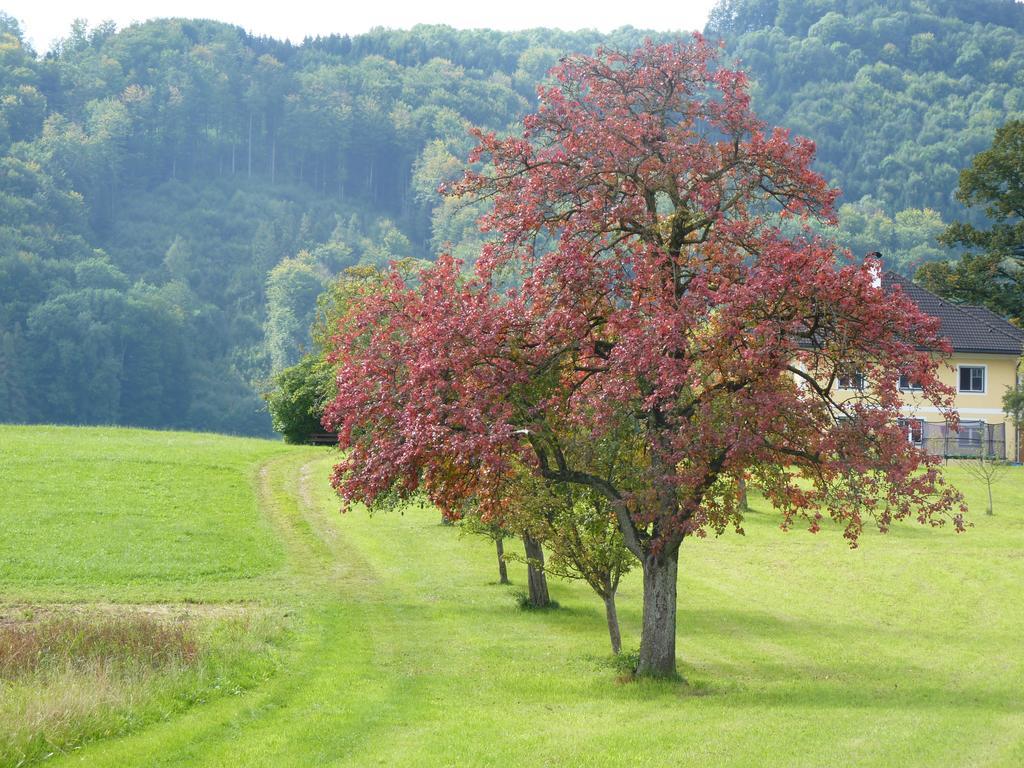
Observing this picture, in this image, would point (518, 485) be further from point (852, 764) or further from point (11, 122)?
point (11, 122)

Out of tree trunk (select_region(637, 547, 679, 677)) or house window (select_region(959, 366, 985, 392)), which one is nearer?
tree trunk (select_region(637, 547, 679, 677))

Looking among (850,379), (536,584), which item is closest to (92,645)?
(536,584)

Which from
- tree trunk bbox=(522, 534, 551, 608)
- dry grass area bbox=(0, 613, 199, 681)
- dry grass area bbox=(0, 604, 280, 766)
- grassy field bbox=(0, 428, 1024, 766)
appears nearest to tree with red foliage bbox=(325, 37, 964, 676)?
grassy field bbox=(0, 428, 1024, 766)

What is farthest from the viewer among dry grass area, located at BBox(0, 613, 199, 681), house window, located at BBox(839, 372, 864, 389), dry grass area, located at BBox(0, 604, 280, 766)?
dry grass area, located at BBox(0, 613, 199, 681)

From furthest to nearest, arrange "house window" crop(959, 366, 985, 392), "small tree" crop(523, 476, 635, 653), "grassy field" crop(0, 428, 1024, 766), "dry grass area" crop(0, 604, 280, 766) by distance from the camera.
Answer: "house window" crop(959, 366, 985, 392) < "small tree" crop(523, 476, 635, 653) < "grassy field" crop(0, 428, 1024, 766) < "dry grass area" crop(0, 604, 280, 766)

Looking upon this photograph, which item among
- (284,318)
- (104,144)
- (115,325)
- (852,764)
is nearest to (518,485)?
(852,764)

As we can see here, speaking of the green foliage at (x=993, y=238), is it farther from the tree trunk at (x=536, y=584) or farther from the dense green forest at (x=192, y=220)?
the dense green forest at (x=192, y=220)

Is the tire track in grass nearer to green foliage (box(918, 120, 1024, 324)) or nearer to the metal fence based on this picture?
the metal fence

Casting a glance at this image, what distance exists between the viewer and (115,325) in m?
125

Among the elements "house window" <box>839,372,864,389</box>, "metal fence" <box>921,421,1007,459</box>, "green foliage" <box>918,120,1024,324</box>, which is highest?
"green foliage" <box>918,120,1024,324</box>

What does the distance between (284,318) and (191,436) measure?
80.1 meters

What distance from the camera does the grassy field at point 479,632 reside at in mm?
15602

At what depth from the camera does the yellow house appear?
214ft

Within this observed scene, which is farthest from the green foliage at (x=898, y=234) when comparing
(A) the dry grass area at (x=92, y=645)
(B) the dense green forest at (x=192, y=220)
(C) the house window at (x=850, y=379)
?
(A) the dry grass area at (x=92, y=645)
